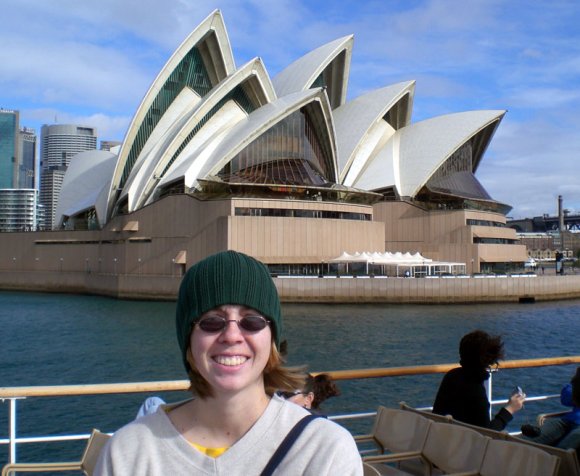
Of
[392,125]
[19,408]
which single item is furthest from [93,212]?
[19,408]

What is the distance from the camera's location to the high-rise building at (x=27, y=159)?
5994 inches

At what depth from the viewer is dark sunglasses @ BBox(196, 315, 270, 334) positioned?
1.46 meters

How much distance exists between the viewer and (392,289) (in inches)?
1190

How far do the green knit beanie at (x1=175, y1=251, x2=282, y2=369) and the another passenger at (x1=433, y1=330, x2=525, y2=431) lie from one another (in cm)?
239

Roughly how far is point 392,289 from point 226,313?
2927 centimetres

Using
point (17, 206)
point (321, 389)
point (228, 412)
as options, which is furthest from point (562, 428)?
point (17, 206)

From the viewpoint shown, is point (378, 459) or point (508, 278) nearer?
point (378, 459)

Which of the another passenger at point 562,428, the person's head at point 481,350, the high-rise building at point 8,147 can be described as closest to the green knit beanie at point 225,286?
the person's head at point 481,350

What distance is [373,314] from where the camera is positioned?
2589cm

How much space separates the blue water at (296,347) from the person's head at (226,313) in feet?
13.1

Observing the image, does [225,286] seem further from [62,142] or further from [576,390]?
[62,142]

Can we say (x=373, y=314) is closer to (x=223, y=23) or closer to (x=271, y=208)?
(x=271, y=208)

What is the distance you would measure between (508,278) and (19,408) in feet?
86.5

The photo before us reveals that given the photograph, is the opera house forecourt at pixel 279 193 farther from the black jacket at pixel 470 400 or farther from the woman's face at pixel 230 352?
the woman's face at pixel 230 352
